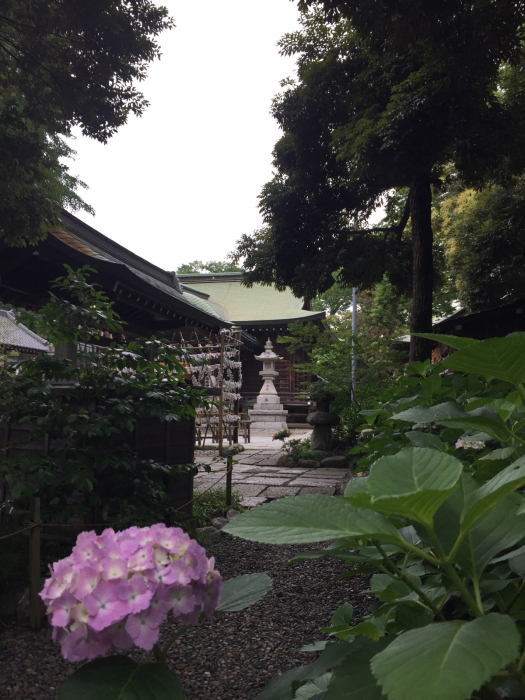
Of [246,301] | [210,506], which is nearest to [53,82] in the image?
[210,506]

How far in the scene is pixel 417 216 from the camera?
8.12 meters

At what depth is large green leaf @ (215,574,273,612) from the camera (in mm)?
662

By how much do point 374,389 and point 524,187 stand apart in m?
5.47

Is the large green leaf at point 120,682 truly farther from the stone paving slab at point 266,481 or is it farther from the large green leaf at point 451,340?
the stone paving slab at point 266,481

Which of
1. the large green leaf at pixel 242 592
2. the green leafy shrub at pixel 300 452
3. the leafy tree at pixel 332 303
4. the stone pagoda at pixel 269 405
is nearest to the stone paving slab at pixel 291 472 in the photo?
the green leafy shrub at pixel 300 452

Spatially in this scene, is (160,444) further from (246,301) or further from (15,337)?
(246,301)

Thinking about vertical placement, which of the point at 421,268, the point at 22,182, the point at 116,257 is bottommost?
the point at 421,268

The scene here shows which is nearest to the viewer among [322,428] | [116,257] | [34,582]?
[34,582]

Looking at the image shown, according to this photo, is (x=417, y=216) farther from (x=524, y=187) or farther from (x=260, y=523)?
(x=260, y=523)

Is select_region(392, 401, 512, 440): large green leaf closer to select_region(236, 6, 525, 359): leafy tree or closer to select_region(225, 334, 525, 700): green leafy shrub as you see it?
select_region(225, 334, 525, 700): green leafy shrub

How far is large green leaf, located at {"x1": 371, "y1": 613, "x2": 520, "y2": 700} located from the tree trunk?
24.4ft

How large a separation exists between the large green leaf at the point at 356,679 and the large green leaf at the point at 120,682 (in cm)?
18

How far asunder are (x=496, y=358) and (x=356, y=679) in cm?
41

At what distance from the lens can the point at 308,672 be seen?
61 cm
